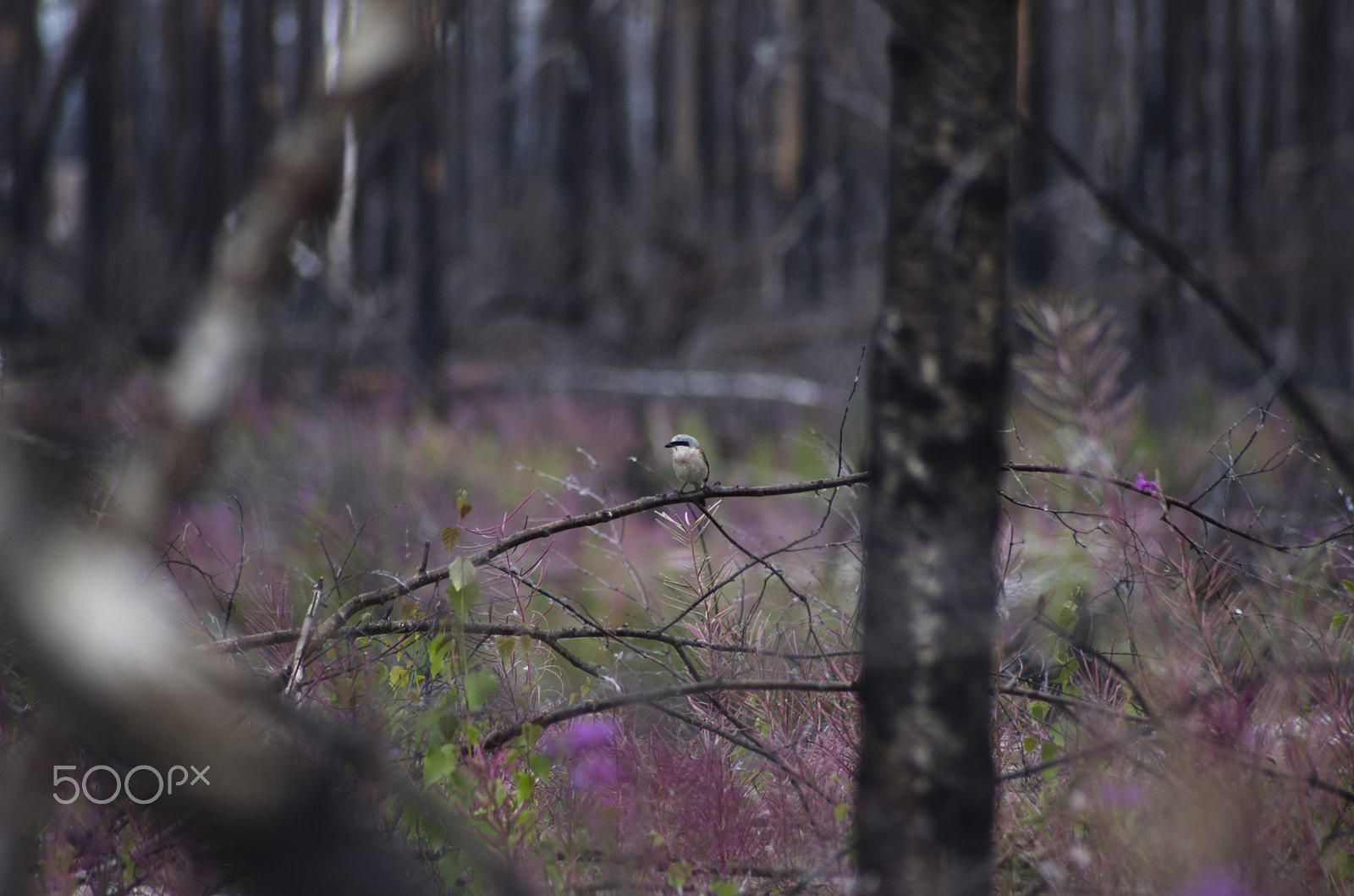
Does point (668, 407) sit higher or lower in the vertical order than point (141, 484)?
higher

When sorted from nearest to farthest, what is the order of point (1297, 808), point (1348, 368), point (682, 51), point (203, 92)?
1. point (1297, 808)
2. point (203, 92)
3. point (1348, 368)
4. point (682, 51)

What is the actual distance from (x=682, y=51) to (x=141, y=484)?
9.36 metres

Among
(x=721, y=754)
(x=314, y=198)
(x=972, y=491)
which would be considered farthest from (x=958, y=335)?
(x=721, y=754)

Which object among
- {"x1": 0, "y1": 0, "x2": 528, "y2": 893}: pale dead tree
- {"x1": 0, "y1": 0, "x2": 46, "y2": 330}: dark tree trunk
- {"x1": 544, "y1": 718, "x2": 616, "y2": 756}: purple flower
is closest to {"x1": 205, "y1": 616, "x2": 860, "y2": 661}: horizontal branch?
{"x1": 544, "y1": 718, "x2": 616, "y2": 756}: purple flower

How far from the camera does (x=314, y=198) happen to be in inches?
20.9

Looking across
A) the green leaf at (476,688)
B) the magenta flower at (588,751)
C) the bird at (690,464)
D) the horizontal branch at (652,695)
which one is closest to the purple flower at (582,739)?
the magenta flower at (588,751)

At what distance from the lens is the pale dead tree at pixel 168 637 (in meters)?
0.53

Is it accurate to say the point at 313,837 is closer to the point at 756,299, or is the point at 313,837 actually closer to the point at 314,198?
the point at 314,198

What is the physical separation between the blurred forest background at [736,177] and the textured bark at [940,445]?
21.9 feet

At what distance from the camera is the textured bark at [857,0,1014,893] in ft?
3.66

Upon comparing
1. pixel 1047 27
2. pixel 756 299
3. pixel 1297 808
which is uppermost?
pixel 1047 27

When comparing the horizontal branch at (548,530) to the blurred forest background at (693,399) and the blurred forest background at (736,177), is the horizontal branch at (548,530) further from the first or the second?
the blurred forest background at (736,177)

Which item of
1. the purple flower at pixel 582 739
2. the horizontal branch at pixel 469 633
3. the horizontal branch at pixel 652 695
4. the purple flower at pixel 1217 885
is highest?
the horizontal branch at pixel 469 633

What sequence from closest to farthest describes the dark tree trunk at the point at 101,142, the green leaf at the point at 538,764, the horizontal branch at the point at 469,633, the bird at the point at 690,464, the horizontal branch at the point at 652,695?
1. the horizontal branch at the point at 652,695
2. the green leaf at the point at 538,764
3. the horizontal branch at the point at 469,633
4. the bird at the point at 690,464
5. the dark tree trunk at the point at 101,142
